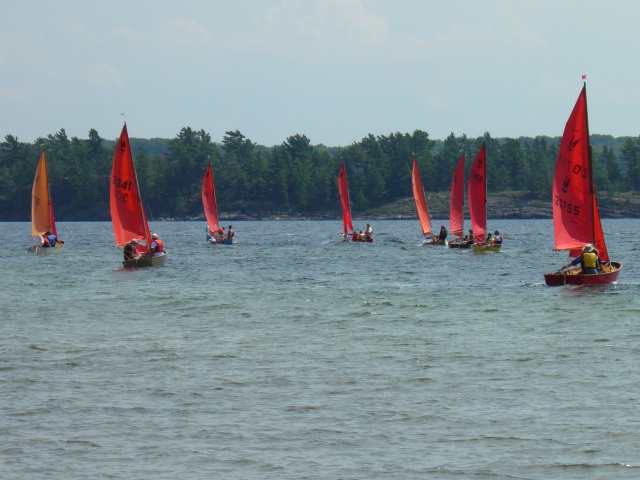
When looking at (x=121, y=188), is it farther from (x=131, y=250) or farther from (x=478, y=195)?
(x=478, y=195)

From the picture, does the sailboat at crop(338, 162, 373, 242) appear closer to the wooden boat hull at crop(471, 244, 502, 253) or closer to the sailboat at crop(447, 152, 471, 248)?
the sailboat at crop(447, 152, 471, 248)

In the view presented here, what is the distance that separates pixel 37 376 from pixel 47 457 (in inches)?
243

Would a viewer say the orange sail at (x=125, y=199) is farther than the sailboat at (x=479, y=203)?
No

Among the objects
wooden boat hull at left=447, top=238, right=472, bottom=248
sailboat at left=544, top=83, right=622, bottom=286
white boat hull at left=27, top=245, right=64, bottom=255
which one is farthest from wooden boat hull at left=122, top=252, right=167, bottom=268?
wooden boat hull at left=447, top=238, right=472, bottom=248

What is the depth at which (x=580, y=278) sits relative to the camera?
37.1 metres

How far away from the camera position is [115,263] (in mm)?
58812

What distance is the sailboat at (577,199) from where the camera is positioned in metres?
38.3

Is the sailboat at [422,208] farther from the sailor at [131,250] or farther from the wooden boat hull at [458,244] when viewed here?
the sailor at [131,250]

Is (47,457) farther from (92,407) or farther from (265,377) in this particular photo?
(265,377)

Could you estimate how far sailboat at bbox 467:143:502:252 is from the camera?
64250 millimetres

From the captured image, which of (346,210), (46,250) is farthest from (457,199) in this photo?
(46,250)

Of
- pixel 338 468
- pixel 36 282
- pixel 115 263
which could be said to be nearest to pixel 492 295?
pixel 36 282

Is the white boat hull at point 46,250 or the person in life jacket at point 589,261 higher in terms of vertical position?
the white boat hull at point 46,250

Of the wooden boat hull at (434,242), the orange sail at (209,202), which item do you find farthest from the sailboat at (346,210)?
the orange sail at (209,202)
